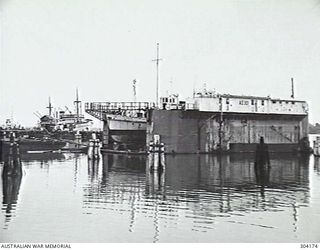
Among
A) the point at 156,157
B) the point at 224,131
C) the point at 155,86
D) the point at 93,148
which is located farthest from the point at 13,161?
the point at 224,131

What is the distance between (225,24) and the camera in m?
2.78

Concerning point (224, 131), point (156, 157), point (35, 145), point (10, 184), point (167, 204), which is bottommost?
point (167, 204)

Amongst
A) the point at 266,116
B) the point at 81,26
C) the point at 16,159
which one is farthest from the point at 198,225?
the point at 266,116

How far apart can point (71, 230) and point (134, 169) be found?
242cm

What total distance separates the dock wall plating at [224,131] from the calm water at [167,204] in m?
0.22

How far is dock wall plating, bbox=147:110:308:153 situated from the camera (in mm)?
4473

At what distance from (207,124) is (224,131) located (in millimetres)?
315

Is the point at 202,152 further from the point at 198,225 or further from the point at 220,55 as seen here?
the point at 198,225

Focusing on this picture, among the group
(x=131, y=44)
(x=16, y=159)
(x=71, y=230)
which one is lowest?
(x=71, y=230)

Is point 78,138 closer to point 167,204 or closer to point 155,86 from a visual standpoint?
point 155,86

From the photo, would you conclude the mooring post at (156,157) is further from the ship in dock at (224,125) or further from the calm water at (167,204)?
the ship in dock at (224,125)


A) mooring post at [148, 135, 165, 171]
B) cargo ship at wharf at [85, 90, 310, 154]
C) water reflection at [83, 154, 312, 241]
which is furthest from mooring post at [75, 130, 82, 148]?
mooring post at [148, 135, 165, 171]

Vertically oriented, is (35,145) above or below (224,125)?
below

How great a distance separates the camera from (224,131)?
5523 mm
